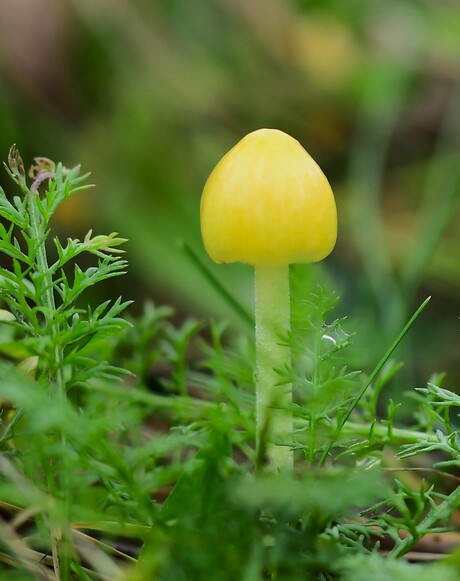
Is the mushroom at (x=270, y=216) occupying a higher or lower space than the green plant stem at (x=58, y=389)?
higher

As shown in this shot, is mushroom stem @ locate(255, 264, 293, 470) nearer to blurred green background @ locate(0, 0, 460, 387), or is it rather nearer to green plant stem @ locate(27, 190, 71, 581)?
green plant stem @ locate(27, 190, 71, 581)

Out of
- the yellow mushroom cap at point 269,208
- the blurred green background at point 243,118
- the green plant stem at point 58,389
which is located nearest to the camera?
the green plant stem at point 58,389

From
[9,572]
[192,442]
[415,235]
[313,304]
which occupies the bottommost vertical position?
[415,235]

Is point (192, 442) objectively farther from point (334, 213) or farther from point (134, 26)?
point (134, 26)

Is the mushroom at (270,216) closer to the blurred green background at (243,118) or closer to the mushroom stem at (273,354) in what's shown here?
the mushroom stem at (273,354)

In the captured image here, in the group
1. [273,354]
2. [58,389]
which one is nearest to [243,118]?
[273,354]

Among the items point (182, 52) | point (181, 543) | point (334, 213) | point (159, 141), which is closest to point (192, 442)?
point (181, 543)

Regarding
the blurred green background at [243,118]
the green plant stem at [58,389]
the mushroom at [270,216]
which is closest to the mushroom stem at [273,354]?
the mushroom at [270,216]

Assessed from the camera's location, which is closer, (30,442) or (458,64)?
(30,442)

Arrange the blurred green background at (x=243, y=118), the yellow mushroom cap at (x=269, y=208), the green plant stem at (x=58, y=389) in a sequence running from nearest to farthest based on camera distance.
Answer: the green plant stem at (x=58, y=389), the yellow mushroom cap at (x=269, y=208), the blurred green background at (x=243, y=118)
